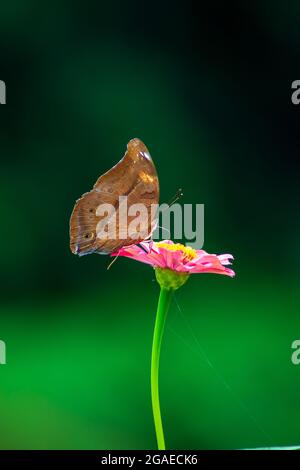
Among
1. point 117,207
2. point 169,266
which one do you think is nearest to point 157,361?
point 169,266

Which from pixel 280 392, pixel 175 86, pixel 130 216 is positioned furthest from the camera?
pixel 175 86

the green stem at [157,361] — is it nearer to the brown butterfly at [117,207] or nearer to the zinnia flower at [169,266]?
the zinnia flower at [169,266]

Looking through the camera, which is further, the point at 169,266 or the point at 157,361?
the point at 169,266

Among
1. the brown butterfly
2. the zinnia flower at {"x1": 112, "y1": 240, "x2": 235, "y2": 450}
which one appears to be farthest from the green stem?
the brown butterfly

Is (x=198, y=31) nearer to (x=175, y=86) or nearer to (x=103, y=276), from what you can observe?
(x=175, y=86)

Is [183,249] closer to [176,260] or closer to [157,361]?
[176,260]

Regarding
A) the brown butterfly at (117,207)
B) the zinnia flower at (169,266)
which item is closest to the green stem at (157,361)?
the zinnia flower at (169,266)

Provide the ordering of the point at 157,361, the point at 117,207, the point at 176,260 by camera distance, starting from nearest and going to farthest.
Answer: the point at 157,361
the point at 176,260
the point at 117,207

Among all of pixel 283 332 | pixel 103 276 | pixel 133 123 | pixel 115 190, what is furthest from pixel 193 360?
pixel 115 190
